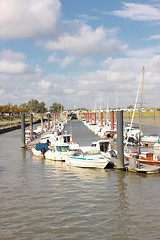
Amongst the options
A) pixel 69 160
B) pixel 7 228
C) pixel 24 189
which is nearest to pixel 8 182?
pixel 24 189

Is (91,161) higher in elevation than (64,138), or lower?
lower

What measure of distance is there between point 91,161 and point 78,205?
12.1m

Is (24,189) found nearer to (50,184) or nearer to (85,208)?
(50,184)

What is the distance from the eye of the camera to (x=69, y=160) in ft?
114

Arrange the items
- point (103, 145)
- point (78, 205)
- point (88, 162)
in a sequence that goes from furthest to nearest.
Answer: point (103, 145) → point (88, 162) → point (78, 205)

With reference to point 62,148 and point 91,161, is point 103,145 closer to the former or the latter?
point 62,148

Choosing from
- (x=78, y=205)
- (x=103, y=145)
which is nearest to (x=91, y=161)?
(x=103, y=145)

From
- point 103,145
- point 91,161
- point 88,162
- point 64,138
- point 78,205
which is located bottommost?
point 78,205

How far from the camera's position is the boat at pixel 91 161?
3200cm

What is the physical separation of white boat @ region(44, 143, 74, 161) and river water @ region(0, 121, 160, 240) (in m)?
5.77

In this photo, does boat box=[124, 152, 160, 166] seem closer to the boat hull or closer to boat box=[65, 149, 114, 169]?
boat box=[65, 149, 114, 169]

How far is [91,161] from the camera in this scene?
32.2 metres

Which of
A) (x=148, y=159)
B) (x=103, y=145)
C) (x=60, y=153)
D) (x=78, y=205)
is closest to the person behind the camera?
(x=78, y=205)

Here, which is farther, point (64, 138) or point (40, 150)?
point (64, 138)
